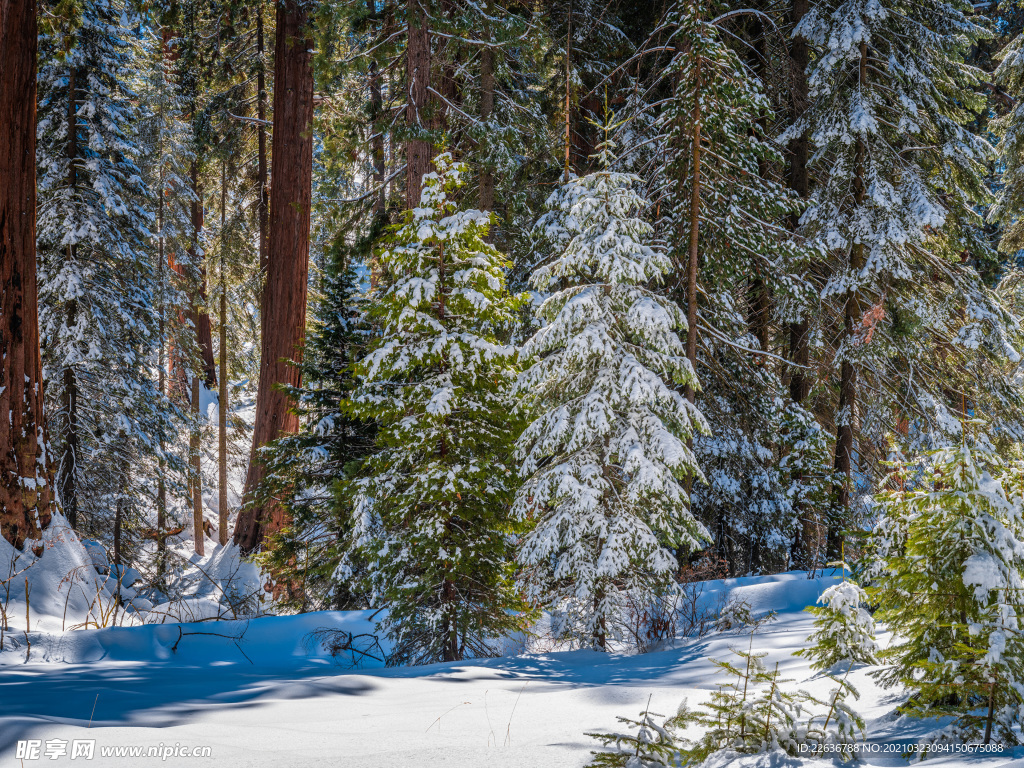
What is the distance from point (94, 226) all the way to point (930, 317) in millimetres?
15454

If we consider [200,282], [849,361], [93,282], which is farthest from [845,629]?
[200,282]

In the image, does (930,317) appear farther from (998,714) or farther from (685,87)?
(998,714)

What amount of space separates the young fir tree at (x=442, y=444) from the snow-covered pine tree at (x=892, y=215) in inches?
283

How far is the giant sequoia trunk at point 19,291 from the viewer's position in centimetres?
676

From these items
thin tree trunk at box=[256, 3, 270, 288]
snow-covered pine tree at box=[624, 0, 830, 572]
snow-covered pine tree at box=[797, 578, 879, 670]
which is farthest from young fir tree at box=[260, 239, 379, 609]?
snow-covered pine tree at box=[797, 578, 879, 670]

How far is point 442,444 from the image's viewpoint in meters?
6.88

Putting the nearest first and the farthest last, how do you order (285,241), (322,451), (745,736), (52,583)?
(745,736) → (52,583) → (322,451) → (285,241)

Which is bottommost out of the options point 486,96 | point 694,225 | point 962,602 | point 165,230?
→ point 962,602

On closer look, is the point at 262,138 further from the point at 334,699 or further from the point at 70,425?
the point at 334,699

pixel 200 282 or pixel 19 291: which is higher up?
pixel 200 282

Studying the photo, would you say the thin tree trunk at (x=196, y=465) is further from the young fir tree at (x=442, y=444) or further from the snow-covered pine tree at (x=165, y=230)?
the young fir tree at (x=442, y=444)

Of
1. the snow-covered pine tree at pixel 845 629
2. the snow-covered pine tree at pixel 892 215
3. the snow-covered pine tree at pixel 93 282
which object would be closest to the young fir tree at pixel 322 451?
the snow-covered pine tree at pixel 93 282

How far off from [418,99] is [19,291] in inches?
235

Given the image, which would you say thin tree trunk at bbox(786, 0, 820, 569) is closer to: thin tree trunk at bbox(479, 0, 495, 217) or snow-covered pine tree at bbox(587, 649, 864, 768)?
thin tree trunk at bbox(479, 0, 495, 217)
